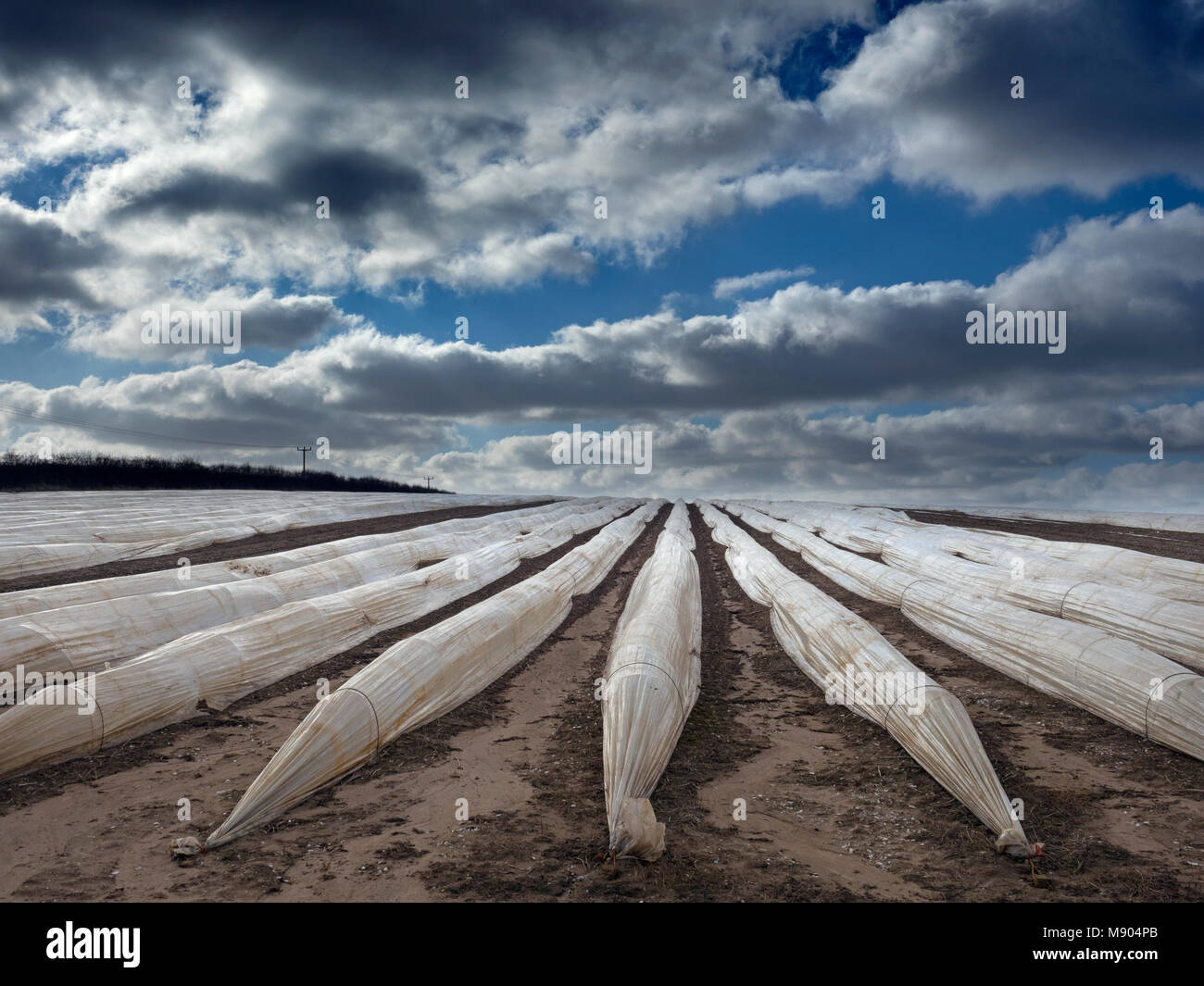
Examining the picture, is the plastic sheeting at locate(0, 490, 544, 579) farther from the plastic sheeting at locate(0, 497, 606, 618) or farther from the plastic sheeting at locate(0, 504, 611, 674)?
the plastic sheeting at locate(0, 504, 611, 674)

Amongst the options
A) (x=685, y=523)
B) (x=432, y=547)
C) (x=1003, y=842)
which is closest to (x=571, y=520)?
(x=685, y=523)

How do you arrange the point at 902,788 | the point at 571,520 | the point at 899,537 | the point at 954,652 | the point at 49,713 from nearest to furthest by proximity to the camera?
the point at 902,788 < the point at 49,713 < the point at 954,652 < the point at 899,537 < the point at 571,520

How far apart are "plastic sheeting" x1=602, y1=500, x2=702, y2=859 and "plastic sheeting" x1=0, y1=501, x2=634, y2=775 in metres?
3.02

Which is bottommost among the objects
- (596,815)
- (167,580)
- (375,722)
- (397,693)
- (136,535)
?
(596,815)

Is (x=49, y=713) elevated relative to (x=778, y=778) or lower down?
elevated

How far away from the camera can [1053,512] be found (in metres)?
38.1

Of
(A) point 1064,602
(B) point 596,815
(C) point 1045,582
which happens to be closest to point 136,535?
(B) point 596,815

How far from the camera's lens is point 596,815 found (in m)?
7.20

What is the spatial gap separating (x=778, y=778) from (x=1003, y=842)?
2.44m

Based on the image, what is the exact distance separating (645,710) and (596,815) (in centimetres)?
140

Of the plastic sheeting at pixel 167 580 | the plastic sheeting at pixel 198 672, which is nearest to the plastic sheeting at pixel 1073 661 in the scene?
the plastic sheeting at pixel 198 672

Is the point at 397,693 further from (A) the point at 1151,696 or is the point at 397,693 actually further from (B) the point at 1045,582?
(B) the point at 1045,582
